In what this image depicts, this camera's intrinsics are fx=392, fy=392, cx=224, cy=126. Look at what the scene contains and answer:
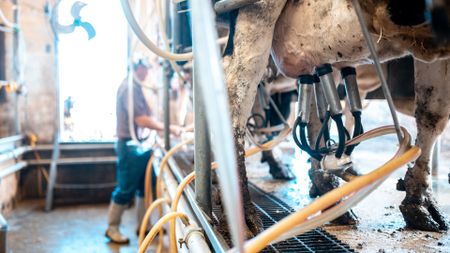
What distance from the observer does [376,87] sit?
195 centimetres

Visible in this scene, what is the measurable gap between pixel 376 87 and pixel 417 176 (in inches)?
29.6

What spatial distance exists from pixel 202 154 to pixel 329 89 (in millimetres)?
394

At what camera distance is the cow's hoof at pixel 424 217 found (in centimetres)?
122

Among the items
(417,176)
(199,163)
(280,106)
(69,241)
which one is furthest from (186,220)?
(69,241)

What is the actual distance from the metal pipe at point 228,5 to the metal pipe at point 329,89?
0.27m

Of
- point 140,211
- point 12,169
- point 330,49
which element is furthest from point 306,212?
point 12,169

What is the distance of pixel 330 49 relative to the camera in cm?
101

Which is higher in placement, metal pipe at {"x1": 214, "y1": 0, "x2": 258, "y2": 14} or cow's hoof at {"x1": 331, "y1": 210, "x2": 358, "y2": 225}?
metal pipe at {"x1": 214, "y1": 0, "x2": 258, "y2": 14}

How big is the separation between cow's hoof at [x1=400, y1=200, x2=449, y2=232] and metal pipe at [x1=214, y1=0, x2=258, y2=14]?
828 millimetres

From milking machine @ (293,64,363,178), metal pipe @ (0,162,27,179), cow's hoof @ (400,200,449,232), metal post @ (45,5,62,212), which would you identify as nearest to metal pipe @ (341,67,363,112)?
milking machine @ (293,64,363,178)

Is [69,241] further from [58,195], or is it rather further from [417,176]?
[417,176]

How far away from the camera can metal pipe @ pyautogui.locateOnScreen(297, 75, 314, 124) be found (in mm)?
1146

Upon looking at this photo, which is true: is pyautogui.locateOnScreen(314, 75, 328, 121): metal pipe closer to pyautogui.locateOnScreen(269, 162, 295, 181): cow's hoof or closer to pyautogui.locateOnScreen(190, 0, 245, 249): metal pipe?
pyautogui.locateOnScreen(190, 0, 245, 249): metal pipe

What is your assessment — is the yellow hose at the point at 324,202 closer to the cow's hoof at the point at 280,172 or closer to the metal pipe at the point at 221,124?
the metal pipe at the point at 221,124
